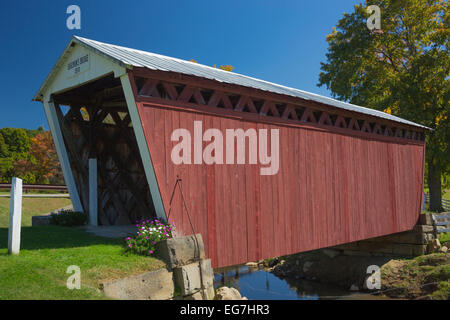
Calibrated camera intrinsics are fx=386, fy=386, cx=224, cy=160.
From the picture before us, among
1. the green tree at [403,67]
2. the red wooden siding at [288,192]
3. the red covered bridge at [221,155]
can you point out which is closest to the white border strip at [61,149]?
the red covered bridge at [221,155]

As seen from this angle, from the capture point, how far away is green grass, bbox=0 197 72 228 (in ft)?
57.1

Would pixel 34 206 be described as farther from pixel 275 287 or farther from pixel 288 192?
pixel 288 192

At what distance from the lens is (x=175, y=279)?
616cm

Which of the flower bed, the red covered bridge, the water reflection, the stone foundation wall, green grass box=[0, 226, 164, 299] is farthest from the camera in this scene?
the water reflection

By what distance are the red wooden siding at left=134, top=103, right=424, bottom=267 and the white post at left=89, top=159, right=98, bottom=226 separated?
12.7 feet

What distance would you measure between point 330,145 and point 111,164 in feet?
20.9

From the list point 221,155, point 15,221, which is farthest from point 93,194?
point 221,155

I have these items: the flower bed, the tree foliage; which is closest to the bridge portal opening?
the flower bed

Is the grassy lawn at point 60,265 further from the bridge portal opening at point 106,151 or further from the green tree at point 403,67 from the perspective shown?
the green tree at point 403,67

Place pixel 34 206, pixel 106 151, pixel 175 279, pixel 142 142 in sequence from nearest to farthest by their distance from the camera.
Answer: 1. pixel 175 279
2. pixel 142 142
3. pixel 106 151
4. pixel 34 206

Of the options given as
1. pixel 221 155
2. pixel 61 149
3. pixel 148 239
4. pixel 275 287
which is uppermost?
pixel 61 149

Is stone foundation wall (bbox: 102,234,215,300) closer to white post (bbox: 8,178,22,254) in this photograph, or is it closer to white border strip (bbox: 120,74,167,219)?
white border strip (bbox: 120,74,167,219)

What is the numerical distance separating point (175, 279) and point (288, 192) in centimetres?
401
